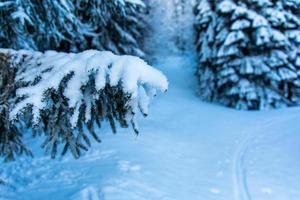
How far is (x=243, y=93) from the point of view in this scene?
1689cm

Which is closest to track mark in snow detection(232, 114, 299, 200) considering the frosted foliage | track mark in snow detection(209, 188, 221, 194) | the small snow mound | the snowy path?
the snowy path

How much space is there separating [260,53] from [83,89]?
14682mm

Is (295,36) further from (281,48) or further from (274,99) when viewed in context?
(274,99)

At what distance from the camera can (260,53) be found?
16953 mm

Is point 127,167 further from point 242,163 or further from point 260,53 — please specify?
point 260,53

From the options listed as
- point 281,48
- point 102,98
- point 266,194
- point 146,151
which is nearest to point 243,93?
point 281,48

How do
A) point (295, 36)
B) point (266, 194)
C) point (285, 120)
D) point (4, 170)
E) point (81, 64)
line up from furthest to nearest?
point (295, 36), point (285, 120), point (4, 170), point (266, 194), point (81, 64)

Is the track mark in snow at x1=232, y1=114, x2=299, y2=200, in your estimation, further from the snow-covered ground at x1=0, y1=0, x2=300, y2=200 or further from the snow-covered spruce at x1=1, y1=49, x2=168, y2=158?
the snow-covered spruce at x1=1, y1=49, x2=168, y2=158

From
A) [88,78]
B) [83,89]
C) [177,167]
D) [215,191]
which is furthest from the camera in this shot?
[177,167]

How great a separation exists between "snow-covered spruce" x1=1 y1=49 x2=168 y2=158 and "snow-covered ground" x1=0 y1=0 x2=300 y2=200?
3.52 meters

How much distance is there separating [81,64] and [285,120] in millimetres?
12098

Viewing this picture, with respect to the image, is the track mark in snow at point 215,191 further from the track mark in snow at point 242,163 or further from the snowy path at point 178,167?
the track mark in snow at point 242,163

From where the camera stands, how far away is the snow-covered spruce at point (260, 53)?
16594mm

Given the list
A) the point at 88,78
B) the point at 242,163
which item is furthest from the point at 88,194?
the point at 88,78
